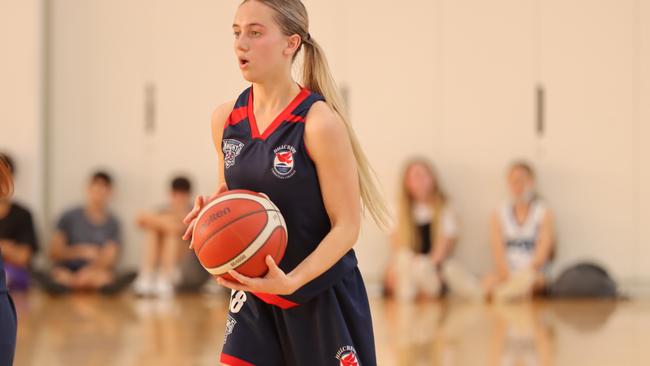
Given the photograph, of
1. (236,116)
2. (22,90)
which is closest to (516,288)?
(22,90)

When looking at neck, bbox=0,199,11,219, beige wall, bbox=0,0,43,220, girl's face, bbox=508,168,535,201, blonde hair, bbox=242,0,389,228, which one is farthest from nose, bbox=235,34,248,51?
beige wall, bbox=0,0,43,220

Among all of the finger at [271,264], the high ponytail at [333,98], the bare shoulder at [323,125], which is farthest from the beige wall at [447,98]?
the finger at [271,264]

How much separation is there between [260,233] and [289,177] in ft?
0.72

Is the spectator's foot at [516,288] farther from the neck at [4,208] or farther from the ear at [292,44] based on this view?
the ear at [292,44]

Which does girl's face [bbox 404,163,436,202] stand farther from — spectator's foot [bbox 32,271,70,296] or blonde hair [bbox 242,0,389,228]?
blonde hair [bbox 242,0,389,228]

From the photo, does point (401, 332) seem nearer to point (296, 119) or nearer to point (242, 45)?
point (296, 119)

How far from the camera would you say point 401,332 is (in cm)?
738

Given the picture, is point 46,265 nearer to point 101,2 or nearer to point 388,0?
point 101,2

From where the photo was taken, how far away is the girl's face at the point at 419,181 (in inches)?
404

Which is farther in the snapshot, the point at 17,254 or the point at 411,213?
the point at 411,213

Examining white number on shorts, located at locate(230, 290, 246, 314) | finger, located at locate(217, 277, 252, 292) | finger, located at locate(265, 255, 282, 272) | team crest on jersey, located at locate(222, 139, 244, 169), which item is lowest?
white number on shorts, located at locate(230, 290, 246, 314)

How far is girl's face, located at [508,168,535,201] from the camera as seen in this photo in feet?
33.6

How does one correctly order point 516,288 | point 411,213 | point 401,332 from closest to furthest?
point 401,332 → point 516,288 → point 411,213

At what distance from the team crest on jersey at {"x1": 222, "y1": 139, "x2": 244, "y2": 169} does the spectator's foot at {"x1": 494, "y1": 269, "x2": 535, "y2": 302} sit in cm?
712
